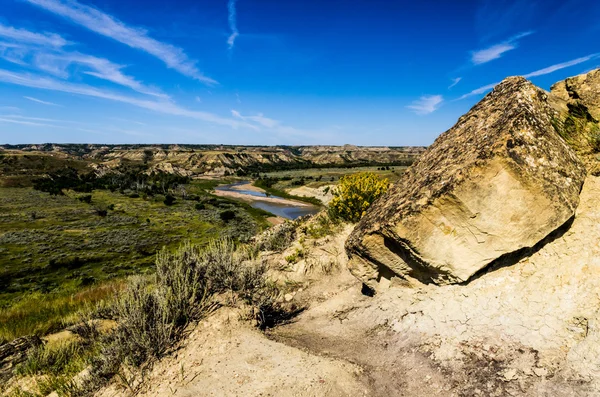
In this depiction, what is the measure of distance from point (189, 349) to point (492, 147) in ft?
18.3

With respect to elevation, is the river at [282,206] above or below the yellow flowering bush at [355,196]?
below

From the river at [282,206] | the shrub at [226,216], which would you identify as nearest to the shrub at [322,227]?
the shrub at [226,216]

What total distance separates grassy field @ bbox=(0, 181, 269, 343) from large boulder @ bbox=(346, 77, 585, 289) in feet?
26.8

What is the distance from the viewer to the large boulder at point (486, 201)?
443cm

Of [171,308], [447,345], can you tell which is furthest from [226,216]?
[447,345]

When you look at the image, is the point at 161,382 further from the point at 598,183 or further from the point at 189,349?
the point at 598,183

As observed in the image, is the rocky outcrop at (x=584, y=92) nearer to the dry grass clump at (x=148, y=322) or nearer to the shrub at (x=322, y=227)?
the shrub at (x=322, y=227)

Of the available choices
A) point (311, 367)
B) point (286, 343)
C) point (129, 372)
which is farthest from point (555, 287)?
point (129, 372)

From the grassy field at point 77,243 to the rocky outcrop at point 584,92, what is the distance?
476 inches

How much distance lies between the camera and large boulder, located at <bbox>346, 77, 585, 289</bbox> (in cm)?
443

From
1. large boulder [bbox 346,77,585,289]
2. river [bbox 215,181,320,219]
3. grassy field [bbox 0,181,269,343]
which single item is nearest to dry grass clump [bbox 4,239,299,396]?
grassy field [bbox 0,181,269,343]

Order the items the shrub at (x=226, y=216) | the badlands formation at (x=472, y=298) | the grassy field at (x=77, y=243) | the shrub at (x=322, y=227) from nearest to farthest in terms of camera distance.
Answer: the badlands formation at (x=472, y=298) → the grassy field at (x=77, y=243) → the shrub at (x=322, y=227) → the shrub at (x=226, y=216)

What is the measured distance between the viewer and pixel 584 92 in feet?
20.6

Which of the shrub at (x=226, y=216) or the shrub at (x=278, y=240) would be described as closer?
the shrub at (x=278, y=240)
